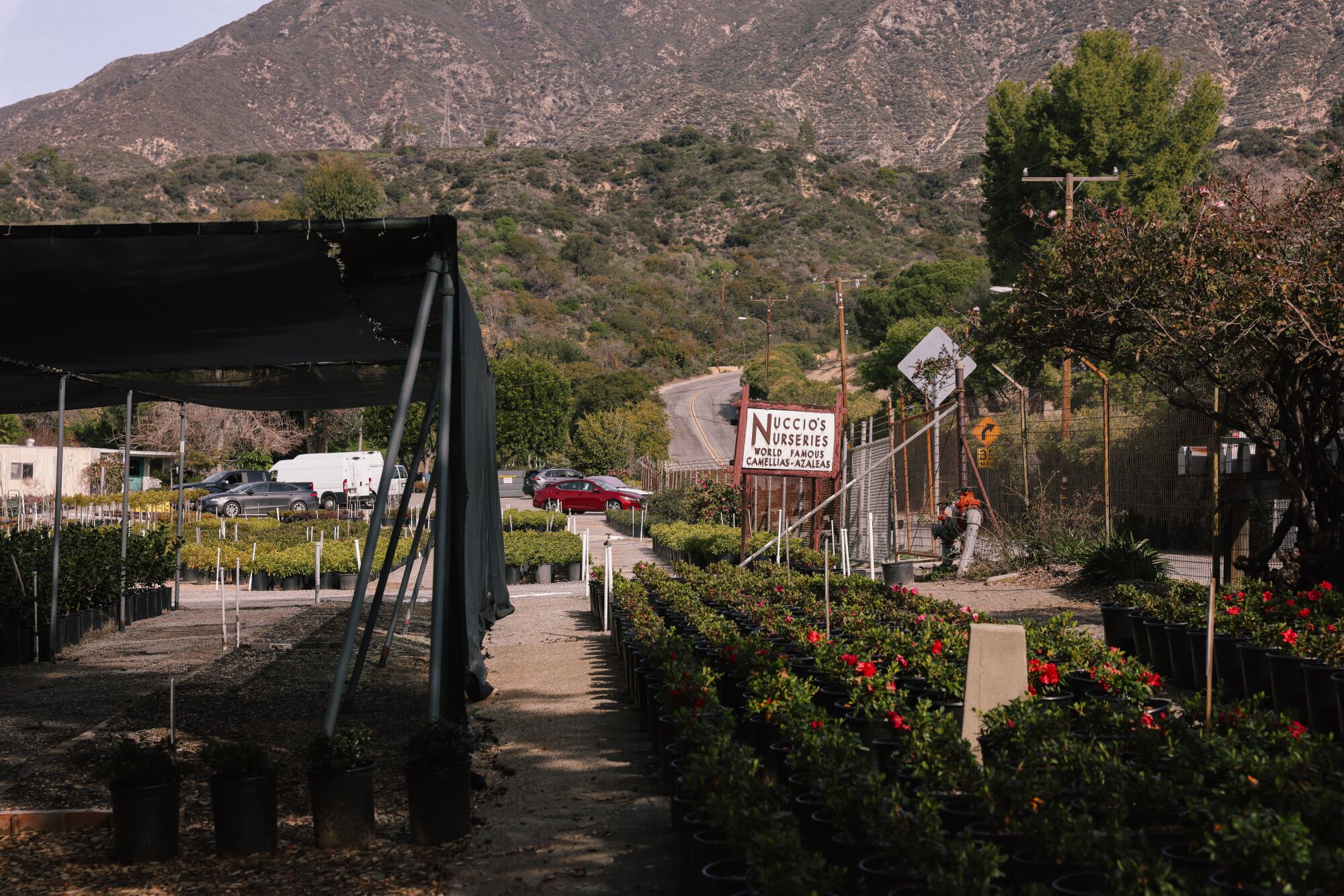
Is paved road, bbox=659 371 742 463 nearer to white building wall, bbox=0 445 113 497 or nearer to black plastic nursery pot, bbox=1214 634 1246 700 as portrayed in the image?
white building wall, bbox=0 445 113 497

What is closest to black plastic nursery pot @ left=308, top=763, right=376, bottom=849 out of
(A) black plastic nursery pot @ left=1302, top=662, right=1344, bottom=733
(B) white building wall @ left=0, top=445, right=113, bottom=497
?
(A) black plastic nursery pot @ left=1302, top=662, right=1344, bottom=733

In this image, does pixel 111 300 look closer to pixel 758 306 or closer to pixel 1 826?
pixel 1 826

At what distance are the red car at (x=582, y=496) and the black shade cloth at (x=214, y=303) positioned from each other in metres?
26.2

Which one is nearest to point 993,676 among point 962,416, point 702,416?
point 962,416

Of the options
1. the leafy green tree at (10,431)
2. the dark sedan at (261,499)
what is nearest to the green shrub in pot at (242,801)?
the dark sedan at (261,499)

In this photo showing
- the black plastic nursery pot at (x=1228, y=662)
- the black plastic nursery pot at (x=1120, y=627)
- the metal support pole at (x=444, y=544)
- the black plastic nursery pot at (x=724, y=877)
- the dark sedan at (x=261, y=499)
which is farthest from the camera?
the dark sedan at (x=261, y=499)

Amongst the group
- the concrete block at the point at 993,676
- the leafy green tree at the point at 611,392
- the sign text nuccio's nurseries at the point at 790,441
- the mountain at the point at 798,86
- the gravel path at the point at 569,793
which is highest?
the mountain at the point at 798,86

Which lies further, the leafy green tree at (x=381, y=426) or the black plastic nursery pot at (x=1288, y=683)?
the leafy green tree at (x=381, y=426)

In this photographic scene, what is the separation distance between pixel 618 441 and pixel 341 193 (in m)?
43.8

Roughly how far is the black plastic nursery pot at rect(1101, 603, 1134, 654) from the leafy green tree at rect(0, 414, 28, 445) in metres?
51.4

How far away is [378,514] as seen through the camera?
19.6 ft

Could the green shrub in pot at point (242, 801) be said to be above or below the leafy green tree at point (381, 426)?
below

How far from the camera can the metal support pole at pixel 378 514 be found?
5.57 m

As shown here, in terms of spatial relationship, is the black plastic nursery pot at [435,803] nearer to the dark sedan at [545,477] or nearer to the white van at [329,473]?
the white van at [329,473]
